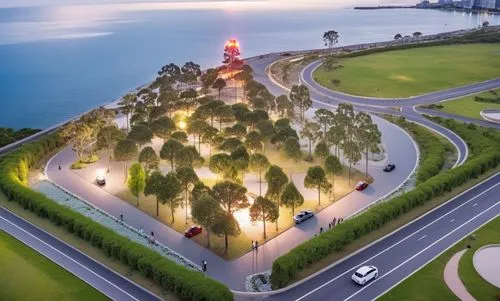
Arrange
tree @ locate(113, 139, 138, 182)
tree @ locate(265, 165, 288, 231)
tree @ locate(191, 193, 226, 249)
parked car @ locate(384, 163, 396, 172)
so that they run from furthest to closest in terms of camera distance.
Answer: parked car @ locate(384, 163, 396, 172) < tree @ locate(113, 139, 138, 182) < tree @ locate(265, 165, 288, 231) < tree @ locate(191, 193, 226, 249)

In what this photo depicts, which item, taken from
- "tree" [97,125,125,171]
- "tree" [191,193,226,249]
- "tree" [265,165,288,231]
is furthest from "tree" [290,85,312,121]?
"tree" [191,193,226,249]

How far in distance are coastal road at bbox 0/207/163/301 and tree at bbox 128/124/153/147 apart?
17542 millimetres

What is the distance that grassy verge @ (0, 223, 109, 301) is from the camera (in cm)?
3403

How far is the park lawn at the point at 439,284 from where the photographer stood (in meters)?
33.4

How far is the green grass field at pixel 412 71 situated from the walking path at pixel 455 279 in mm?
57715

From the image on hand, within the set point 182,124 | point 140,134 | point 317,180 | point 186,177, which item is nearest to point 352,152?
point 317,180

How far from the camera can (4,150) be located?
6166 cm

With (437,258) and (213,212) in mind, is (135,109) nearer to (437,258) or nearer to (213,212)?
(213,212)

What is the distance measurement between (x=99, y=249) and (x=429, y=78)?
3368 inches

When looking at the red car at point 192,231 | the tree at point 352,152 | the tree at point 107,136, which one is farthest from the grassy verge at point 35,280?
the tree at point 352,152

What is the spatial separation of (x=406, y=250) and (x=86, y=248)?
25907mm

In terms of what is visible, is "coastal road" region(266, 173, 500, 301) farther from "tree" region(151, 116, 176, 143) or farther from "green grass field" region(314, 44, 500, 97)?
"green grass field" region(314, 44, 500, 97)

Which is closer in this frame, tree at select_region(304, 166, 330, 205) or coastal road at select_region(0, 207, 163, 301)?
coastal road at select_region(0, 207, 163, 301)

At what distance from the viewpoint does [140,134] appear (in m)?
59.8
